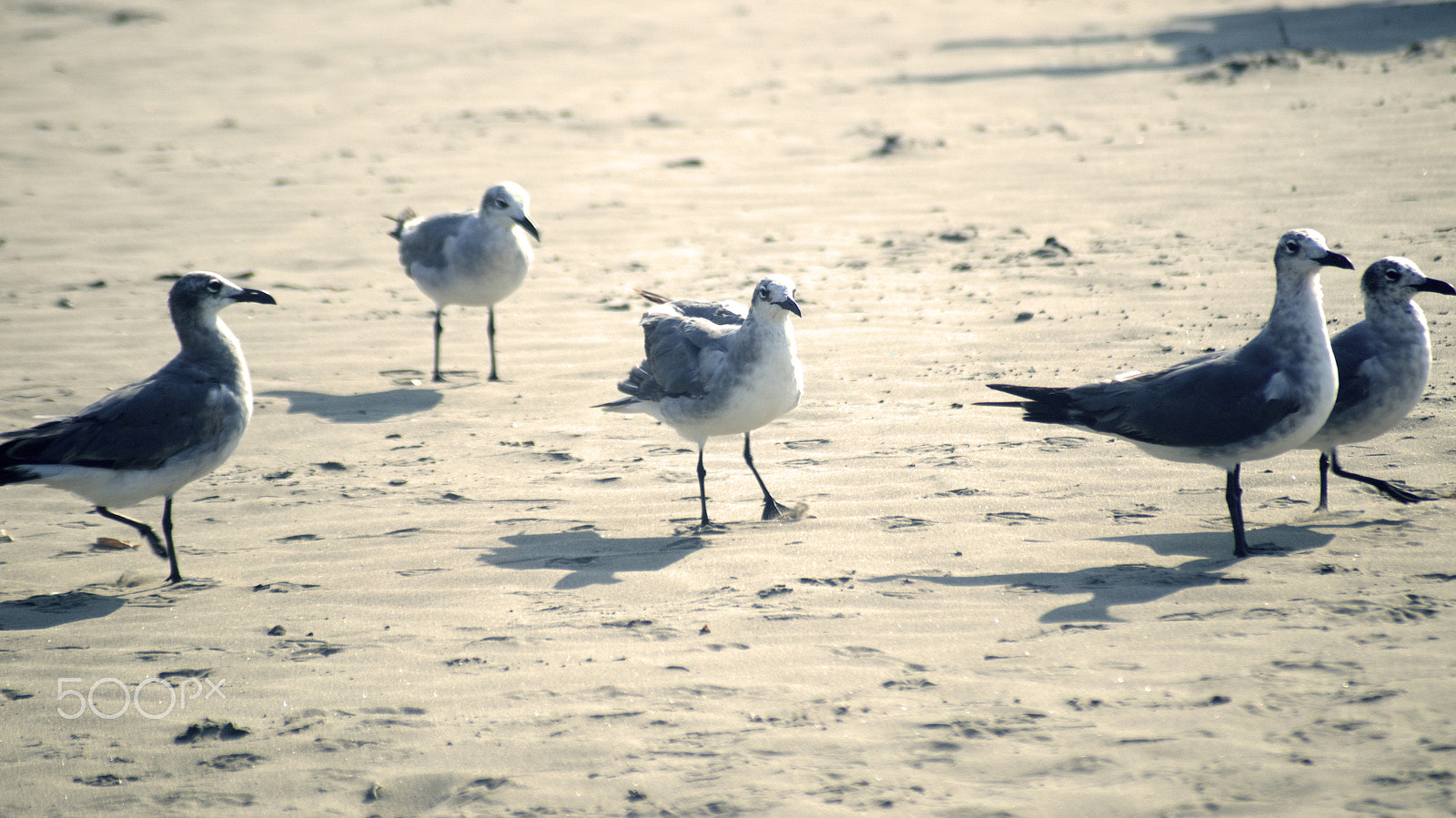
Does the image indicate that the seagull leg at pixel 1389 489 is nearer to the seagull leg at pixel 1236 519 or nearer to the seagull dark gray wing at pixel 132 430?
the seagull leg at pixel 1236 519

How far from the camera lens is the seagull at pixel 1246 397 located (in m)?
4.82

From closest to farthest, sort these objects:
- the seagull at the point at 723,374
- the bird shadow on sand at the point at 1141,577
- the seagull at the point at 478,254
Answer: the bird shadow on sand at the point at 1141,577, the seagull at the point at 723,374, the seagull at the point at 478,254

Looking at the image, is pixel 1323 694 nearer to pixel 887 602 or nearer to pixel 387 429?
pixel 887 602

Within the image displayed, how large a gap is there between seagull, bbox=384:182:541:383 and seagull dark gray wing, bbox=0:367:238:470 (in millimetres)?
2731

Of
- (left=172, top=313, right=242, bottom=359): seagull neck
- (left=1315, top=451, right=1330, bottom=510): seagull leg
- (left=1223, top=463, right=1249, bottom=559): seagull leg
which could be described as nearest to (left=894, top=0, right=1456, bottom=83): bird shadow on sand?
(left=1315, top=451, right=1330, bottom=510): seagull leg

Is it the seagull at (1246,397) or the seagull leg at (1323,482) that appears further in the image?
the seagull leg at (1323,482)

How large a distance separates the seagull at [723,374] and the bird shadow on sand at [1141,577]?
1145 mm

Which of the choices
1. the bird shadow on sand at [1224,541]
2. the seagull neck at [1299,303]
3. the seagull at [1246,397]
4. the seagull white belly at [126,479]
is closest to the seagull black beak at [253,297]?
the seagull white belly at [126,479]

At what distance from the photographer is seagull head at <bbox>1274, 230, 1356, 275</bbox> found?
4.84 metres

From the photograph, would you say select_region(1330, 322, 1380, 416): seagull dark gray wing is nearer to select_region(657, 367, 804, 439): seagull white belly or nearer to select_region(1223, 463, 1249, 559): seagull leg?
select_region(1223, 463, 1249, 559): seagull leg

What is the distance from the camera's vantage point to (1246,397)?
4.89 metres

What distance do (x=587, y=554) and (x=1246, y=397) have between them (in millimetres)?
2860

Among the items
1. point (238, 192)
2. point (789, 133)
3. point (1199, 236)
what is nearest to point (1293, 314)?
point (1199, 236)

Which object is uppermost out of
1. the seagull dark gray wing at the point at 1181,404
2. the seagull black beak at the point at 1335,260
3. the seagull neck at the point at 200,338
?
the seagull black beak at the point at 1335,260
